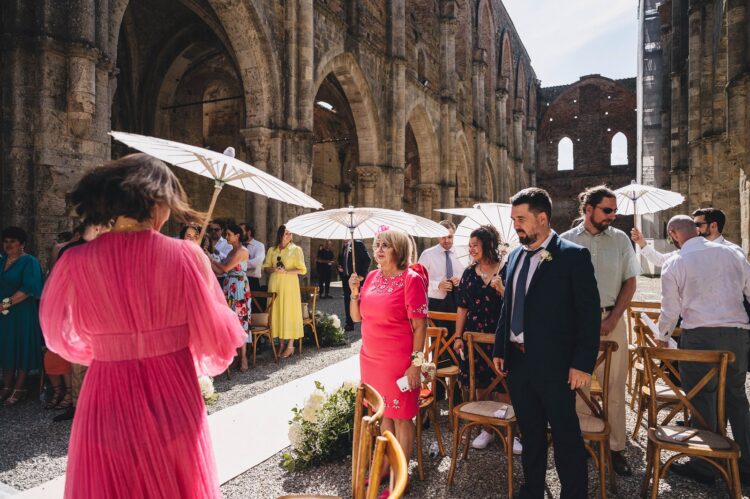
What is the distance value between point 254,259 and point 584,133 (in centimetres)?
3855

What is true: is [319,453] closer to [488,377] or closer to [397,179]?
[488,377]

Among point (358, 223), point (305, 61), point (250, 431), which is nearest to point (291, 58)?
point (305, 61)

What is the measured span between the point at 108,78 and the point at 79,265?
228 inches

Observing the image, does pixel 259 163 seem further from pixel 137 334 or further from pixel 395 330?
pixel 137 334

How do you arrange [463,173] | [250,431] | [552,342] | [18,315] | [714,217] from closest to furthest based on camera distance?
[552,342], [250,431], [714,217], [18,315], [463,173]

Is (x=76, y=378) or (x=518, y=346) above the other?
(x=518, y=346)

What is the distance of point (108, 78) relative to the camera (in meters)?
6.52

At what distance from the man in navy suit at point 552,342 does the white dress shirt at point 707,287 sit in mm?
1361

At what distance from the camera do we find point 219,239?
7844 mm

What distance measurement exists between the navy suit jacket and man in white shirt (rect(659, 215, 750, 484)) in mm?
1298

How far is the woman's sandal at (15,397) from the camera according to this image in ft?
16.9

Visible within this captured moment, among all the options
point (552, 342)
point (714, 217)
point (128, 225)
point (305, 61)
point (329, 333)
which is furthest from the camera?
point (305, 61)

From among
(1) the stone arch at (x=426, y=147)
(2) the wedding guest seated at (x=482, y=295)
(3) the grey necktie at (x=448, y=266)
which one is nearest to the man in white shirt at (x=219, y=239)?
(3) the grey necktie at (x=448, y=266)

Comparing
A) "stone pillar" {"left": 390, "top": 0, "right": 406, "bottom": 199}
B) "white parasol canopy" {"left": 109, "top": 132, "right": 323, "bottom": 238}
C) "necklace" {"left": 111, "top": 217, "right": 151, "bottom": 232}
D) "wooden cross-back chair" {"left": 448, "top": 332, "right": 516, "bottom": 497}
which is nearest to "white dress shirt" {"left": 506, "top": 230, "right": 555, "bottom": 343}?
"wooden cross-back chair" {"left": 448, "top": 332, "right": 516, "bottom": 497}
